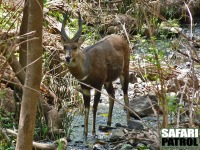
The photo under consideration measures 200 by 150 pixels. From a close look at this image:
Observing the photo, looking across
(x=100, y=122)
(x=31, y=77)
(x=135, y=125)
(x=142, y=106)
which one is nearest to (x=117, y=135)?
(x=135, y=125)

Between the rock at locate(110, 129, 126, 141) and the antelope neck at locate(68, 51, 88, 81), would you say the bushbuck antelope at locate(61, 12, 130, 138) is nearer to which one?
the antelope neck at locate(68, 51, 88, 81)

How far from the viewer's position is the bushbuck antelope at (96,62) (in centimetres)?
894

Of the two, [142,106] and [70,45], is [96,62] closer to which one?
[70,45]

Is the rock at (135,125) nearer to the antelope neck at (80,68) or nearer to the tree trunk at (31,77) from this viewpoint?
the antelope neck at (80,68)

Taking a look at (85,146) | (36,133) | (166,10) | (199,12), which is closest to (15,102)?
(36,133)

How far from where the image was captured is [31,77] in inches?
197

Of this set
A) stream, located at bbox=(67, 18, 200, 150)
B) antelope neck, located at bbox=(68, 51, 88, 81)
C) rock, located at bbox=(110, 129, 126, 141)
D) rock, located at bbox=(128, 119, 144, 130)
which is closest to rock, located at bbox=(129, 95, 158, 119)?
stream, located at bbox=(67, 18, 200, 150)

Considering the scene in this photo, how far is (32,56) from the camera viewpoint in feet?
16.4

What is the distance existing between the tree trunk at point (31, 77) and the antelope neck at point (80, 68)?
13.5 ft

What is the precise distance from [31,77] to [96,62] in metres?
4.74

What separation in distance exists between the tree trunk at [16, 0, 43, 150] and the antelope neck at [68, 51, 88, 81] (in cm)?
412

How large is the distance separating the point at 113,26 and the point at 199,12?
16.2ft

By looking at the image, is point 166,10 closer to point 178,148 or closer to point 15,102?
point 15,102

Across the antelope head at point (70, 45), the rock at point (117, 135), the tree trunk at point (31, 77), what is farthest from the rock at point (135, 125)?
the tree trunk at point (31, 77)
